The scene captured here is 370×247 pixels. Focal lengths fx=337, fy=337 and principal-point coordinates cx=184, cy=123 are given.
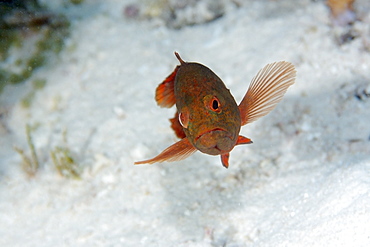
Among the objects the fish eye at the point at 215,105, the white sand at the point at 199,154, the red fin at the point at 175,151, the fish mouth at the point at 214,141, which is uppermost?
the fish eye at the point at 215,105

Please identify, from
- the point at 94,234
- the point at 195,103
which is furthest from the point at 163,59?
the point at 195,103

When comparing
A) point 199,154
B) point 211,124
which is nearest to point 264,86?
point 211,124

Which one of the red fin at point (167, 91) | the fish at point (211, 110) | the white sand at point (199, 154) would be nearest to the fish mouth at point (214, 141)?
the fish at point (211, 110)

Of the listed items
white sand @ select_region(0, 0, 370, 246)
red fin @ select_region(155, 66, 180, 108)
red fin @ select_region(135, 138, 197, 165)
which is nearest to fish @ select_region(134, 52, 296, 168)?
red fin @ select_region(135, 138, 197, 165)

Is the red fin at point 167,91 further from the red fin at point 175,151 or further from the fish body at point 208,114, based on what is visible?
the red fin at point 175,151

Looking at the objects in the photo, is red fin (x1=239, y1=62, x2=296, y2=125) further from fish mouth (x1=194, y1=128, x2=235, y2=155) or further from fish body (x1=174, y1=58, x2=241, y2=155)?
fish mouth (x1=194, y1=128, x2=235, y2=155)

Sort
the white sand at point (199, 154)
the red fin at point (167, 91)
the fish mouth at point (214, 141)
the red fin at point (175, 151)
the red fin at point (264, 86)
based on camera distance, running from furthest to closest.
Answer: the white sand at point (199, 154) < the red fin at point (167, 91) < the red fin at point (264, 86) < the red fin at point (175, 151) < the fish mouth at point (214, 141)

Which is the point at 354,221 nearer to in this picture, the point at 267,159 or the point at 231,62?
the point at 267,159
